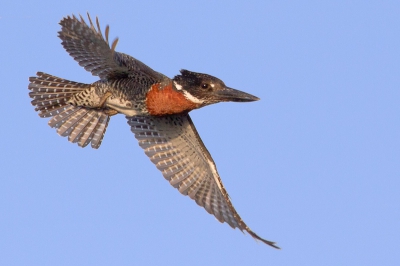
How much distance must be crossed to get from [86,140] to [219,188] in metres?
2.65

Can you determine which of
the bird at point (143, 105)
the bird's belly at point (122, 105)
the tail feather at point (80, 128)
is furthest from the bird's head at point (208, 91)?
the tail feather at point (80, 128)

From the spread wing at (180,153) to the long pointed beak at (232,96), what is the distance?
5.48 ft

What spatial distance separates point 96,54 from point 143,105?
A: 1.23 m

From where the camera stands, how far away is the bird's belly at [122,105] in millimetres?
14945

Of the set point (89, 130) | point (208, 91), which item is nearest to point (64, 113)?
point (89, 130)

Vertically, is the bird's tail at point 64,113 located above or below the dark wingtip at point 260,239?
above

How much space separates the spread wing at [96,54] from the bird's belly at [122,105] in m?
0.42

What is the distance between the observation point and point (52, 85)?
15969mm

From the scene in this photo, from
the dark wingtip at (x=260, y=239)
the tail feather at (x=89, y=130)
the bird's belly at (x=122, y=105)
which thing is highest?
the bird's belly at (x=122, y=105)

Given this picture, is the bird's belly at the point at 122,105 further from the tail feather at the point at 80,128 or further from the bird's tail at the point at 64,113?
the tail feather at the point at 80,128

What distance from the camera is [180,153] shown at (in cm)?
1639

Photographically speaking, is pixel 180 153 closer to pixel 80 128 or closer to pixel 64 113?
pixel 80 128

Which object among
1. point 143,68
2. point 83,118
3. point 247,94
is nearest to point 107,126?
point 83,118

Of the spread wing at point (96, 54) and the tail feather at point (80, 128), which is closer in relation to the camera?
the spread wing at point (96, 54)
